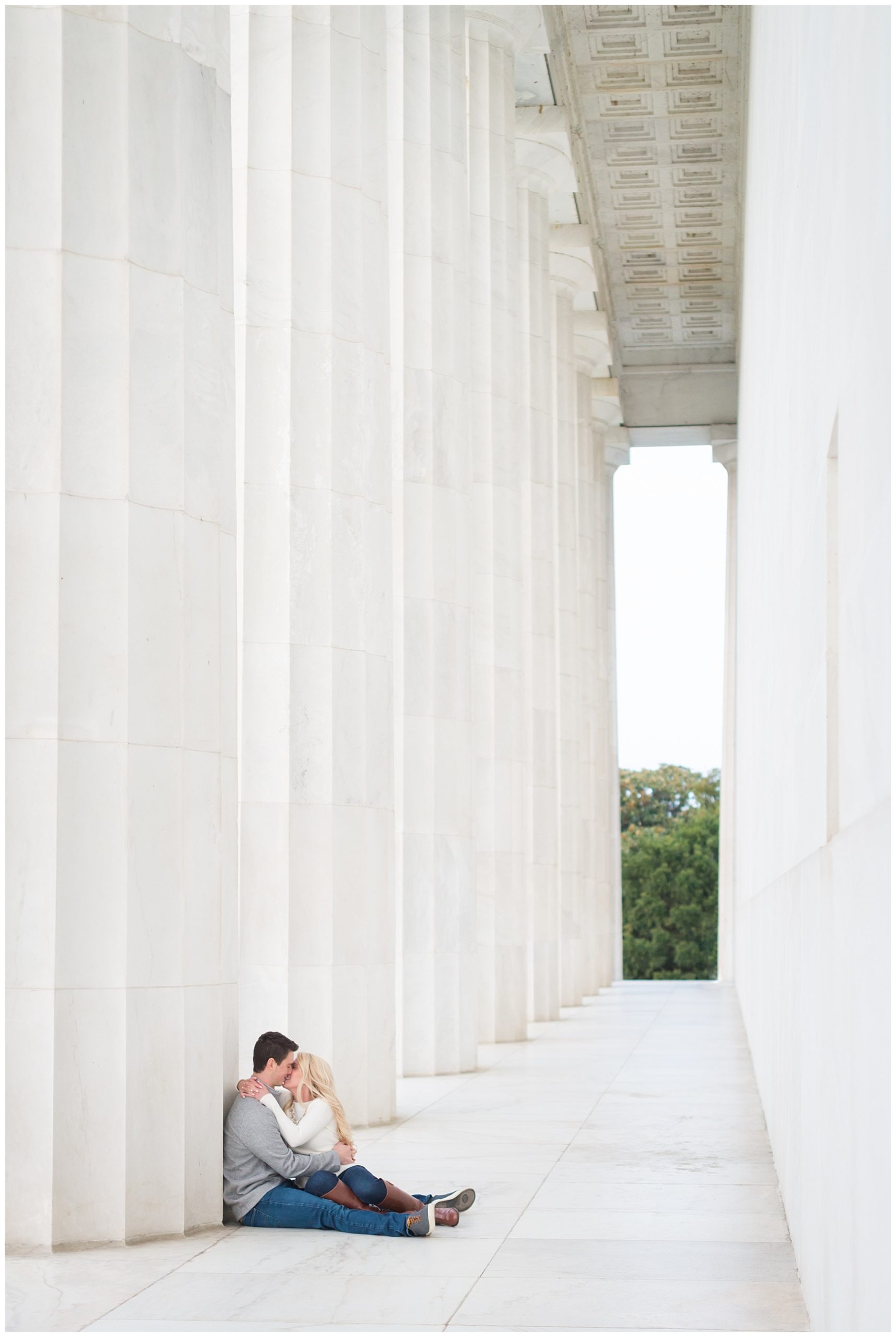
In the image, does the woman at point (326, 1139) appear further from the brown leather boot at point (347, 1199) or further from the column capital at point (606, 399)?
the column capital at point (606, 399)

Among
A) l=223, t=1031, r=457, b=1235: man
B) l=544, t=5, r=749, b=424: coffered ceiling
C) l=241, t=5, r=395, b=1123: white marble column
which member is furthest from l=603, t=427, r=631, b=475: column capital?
l=223, t=1031, r=457, b=1235: man

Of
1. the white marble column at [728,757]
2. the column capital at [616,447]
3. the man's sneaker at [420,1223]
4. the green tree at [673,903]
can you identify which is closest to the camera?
the man's sneaker at [420,1223]

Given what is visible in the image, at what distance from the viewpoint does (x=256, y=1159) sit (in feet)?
71.7

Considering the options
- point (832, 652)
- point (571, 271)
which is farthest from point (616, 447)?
point (832, 652)

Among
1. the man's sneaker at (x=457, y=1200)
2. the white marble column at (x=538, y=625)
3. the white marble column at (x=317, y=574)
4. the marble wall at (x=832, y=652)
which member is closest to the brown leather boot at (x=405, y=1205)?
the man's sneaker at (x=457, y=1200)

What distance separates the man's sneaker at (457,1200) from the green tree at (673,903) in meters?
148

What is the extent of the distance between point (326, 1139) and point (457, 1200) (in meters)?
1.89

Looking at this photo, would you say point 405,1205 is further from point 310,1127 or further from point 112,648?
point 112,648

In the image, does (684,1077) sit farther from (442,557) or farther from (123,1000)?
(123,1000)

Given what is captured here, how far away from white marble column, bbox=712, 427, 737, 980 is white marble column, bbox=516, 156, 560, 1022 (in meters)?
37.4

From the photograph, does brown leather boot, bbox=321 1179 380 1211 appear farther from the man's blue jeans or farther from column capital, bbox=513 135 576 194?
column capital, bbox=513 135 576 194

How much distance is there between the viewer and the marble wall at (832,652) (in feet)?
30.0

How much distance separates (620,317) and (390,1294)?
82.8 metres

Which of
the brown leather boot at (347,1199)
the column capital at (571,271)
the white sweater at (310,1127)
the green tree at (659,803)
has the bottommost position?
the green tree at (659,803)
